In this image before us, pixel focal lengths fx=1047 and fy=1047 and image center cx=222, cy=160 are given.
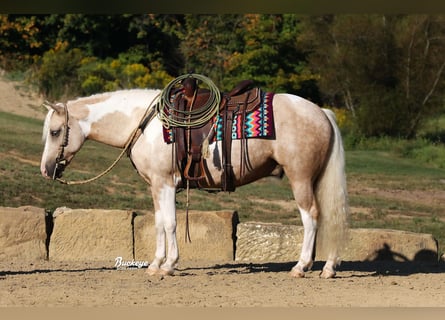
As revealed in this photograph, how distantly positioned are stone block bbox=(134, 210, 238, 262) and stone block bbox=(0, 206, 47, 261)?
3.49 feet

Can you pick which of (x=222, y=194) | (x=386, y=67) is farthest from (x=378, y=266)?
(x=386, y=67)

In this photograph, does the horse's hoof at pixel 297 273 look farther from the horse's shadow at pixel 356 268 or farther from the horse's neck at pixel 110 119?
the horse's neck at pixel 110 119

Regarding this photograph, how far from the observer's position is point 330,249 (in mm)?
10352

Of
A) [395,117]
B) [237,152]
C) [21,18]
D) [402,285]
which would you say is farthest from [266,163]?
[21,18]

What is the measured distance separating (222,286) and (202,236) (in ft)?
6.68

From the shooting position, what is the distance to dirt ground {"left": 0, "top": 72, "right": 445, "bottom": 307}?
→ 8.68m

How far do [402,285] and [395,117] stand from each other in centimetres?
2026

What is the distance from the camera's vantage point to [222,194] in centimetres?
1861

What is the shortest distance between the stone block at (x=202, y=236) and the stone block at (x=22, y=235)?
106 cm

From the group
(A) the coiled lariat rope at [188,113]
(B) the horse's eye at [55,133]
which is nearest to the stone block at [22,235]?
(B) the horse's eye at [55,133]

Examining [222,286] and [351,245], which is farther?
[351,245]

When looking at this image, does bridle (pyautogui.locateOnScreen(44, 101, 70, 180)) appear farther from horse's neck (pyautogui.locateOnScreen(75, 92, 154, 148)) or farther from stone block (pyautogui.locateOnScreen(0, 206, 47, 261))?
stone block (pyautogui.locateOnScreen(0, 206, 47, 261))

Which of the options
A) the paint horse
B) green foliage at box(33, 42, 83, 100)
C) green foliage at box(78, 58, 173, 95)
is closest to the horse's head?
the paint horse

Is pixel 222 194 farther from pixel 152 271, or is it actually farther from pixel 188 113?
pixel 188 113
